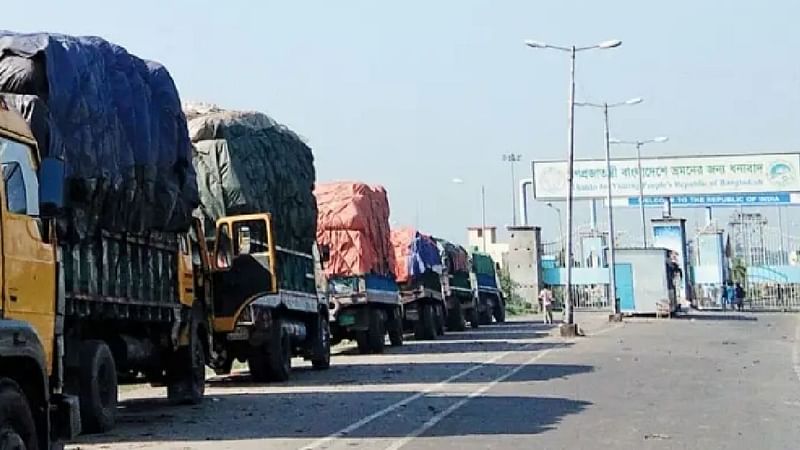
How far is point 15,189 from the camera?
9062 mm

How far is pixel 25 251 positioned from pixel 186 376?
861cm

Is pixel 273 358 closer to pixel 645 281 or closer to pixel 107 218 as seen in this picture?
pixel 107 218

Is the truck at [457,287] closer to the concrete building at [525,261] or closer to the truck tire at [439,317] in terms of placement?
the truck tire at [439,317]

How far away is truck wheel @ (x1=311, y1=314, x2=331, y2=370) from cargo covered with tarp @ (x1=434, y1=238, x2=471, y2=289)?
15924 mm

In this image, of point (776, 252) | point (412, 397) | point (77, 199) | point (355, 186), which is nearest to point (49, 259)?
point (77, 199)

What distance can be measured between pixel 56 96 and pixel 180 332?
4.76 m

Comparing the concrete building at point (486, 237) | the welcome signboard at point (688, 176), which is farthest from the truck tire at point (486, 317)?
the concrete building at point (486, 237)

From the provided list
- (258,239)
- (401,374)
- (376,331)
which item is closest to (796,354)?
(376,331)

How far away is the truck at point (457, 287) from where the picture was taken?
41.9 metres

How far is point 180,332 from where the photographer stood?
17125 mm

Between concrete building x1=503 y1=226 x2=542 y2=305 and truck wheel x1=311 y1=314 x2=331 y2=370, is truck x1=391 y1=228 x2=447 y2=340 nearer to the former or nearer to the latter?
truck wheel x1=311 y1=314 x2=331 y2=370

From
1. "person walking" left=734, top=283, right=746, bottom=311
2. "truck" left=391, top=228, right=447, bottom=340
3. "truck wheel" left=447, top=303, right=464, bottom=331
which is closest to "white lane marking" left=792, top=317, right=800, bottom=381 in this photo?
"truck" left=391, top=228, right=447, bottom=340

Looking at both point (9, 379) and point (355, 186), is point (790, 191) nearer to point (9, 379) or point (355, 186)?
point (355, 186)

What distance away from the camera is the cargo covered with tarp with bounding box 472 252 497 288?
161ft
